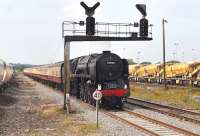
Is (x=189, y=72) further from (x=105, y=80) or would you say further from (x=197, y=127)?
(x=197, y=127)

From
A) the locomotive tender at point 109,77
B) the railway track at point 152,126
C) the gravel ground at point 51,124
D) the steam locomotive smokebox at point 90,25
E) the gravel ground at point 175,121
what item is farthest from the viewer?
the locomotive tender at point 109,77

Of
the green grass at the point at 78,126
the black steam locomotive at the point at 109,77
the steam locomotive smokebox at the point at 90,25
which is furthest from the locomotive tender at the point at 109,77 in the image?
the green grass at the point at 78,126

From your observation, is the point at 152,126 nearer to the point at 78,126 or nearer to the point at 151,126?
the point at 151,126

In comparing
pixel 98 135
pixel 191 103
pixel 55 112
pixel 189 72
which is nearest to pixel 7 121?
pixel 55 112

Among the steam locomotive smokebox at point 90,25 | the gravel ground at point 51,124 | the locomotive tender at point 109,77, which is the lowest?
the gravel ground at point 51,124

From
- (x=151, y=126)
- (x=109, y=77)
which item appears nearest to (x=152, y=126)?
(x=151, y=126)

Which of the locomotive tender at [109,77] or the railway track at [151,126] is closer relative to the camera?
the railway track at [151,126]

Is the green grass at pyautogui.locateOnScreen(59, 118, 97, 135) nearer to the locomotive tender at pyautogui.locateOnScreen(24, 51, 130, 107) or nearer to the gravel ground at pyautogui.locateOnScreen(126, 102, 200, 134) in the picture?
the gravel ground at pyautogui.locateOnScreen(126, 102, 200, 134)

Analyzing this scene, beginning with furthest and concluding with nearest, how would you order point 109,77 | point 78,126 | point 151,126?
point 109,77 < point 151,126 < point 78,126

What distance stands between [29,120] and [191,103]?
13220 mm

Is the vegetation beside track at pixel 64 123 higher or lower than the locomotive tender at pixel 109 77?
lower

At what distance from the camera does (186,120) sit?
851 inches

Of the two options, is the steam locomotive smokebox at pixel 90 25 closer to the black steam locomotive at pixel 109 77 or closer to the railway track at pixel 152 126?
the black steam locomotive at pixel 109 77

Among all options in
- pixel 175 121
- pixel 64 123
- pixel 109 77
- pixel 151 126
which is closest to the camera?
pixel 151 126
